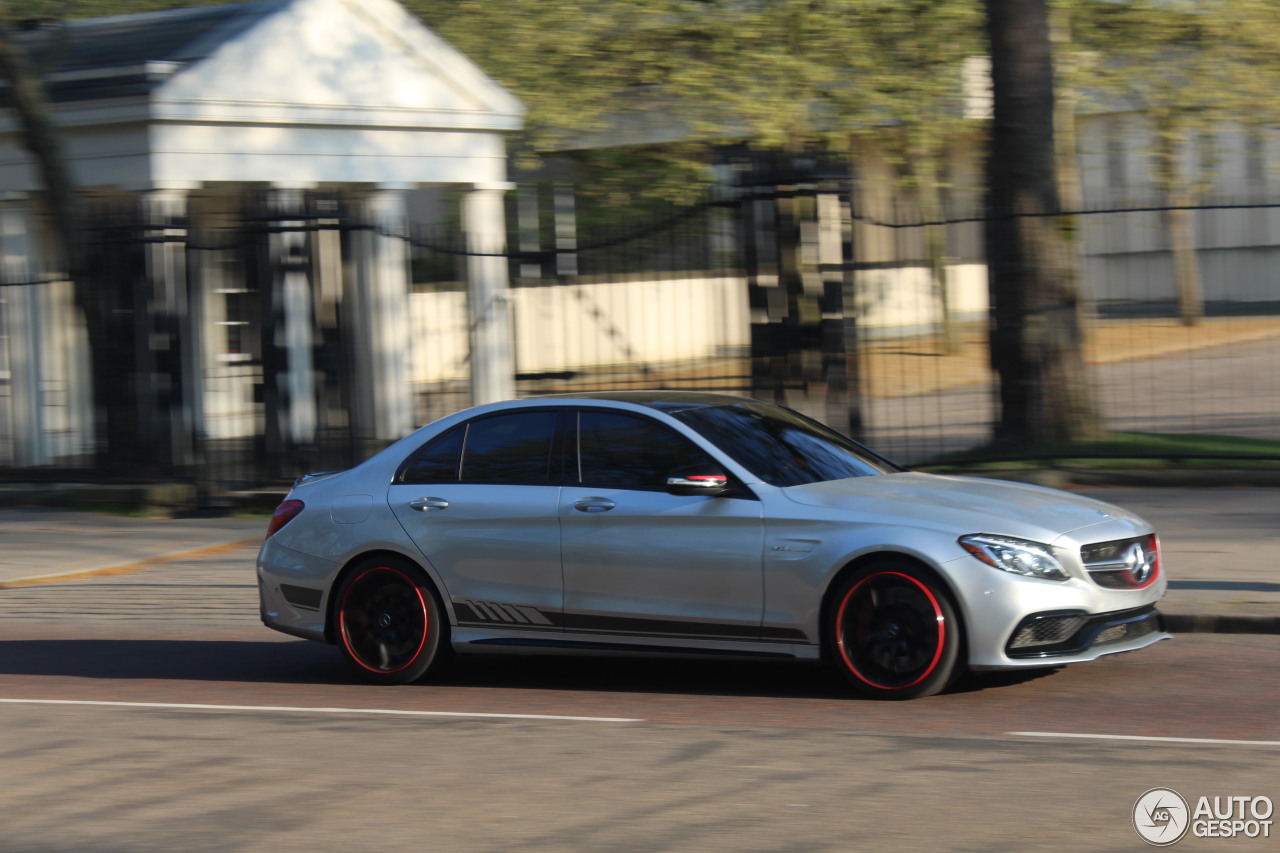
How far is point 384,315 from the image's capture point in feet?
67.8

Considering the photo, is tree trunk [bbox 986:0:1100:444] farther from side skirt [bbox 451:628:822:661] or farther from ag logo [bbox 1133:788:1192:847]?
ag logo [bbox 1133:788:1192:847]

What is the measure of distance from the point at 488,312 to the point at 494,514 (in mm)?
11478

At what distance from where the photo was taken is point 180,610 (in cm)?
1148

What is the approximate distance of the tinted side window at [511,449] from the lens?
8.27 m

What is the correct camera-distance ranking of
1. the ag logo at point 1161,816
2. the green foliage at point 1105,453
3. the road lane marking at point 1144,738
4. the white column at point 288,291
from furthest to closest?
1. the white column at point 288,291
2. the green foliage at point 1105,453
3. the road lane marking at point 1144,738
4. the ag logo at point 1161,816

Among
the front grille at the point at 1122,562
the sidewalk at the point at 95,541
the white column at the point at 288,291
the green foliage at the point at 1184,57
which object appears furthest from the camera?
the green foliage at the point at 1184,57

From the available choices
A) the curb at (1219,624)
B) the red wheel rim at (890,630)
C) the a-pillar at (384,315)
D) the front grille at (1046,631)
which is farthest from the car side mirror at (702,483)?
the a-pillar at (384,315)

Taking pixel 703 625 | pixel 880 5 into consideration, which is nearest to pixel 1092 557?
pixel 703 625

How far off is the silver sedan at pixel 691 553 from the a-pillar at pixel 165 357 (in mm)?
8416

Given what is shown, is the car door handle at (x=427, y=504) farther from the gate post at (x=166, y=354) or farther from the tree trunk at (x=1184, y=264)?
the tree trunk at (x=1184, y=264)

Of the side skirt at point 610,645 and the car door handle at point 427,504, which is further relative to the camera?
the car door handle at point 427,504

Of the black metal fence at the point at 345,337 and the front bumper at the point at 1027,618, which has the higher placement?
the black metal fence at the point at 345,337

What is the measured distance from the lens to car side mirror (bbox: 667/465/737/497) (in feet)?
25.3

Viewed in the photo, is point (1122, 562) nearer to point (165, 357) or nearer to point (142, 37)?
point (165, 357)
